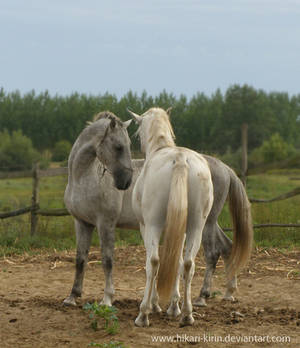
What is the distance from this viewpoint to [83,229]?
5.36 m

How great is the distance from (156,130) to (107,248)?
1347 millimetres

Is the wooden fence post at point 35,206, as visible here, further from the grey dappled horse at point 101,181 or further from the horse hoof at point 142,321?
the horse hoof at point 142,321

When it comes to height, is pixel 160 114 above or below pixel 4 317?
above

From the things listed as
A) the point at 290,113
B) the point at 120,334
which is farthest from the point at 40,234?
the point at 290,113

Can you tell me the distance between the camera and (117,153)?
16.3ft

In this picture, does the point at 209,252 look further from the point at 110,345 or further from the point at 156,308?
the point at 110,345

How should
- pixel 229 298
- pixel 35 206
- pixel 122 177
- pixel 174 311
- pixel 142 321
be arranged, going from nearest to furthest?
pixel 142 321
pixel 174 311
pixel 122 177
pixel 229 298
pixel 35 206

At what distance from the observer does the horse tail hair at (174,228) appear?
155 inches

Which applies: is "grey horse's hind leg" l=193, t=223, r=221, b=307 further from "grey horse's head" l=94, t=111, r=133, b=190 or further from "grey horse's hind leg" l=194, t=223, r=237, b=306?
"grey horse's head" l=94, t=111, r=133, b=190

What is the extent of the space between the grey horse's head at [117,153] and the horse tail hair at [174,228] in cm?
93

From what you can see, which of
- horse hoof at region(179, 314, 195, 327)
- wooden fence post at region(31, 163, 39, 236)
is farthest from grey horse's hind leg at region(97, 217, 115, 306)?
wooden fence post at region(31, 163, 39, 236)

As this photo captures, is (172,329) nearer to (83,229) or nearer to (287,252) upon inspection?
(83,229)

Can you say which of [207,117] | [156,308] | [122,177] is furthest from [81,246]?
[207,117]

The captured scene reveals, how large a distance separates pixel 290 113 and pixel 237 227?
51393 mm
